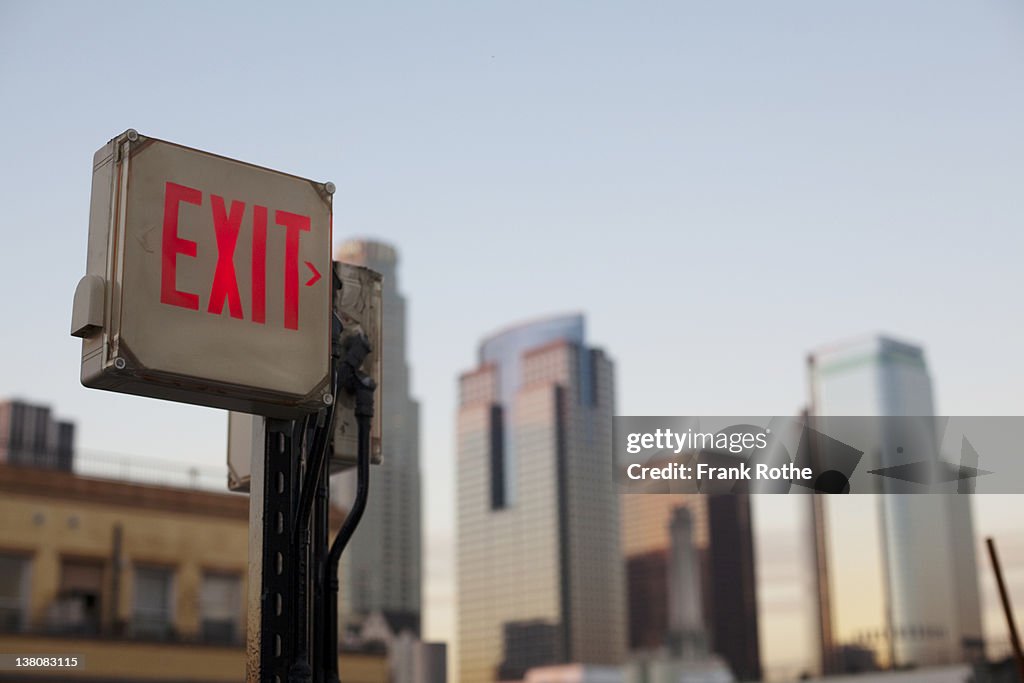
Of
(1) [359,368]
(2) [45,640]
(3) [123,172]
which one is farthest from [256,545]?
(2) [45,640]

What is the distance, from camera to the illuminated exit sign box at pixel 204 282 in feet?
20.3

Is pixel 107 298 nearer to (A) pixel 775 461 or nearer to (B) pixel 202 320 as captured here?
(B) pixel 202 320

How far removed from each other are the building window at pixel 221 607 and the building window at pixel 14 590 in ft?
16.9

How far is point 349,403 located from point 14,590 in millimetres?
32441

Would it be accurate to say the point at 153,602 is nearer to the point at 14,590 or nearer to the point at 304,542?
the point at 14,590

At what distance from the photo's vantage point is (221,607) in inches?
1591

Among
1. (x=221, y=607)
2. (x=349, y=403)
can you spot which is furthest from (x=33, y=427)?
(x=349, y=403)

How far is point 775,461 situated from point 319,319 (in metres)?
4.74

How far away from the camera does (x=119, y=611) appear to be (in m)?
38.4

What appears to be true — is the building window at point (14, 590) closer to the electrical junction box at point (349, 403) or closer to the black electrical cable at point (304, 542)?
the electrical junction box at point (349, 403)

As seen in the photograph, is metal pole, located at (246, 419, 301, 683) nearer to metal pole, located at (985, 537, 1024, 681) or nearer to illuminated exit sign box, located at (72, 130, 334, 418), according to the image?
illuminated exit sign box, located at (72, 130, 334, 418)

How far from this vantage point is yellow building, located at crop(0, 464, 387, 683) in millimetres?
36438

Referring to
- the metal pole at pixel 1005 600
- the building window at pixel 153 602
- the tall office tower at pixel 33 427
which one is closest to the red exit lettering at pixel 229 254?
the metal pole at pixel 1005 600

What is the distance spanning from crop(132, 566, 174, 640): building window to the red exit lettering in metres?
33.9
